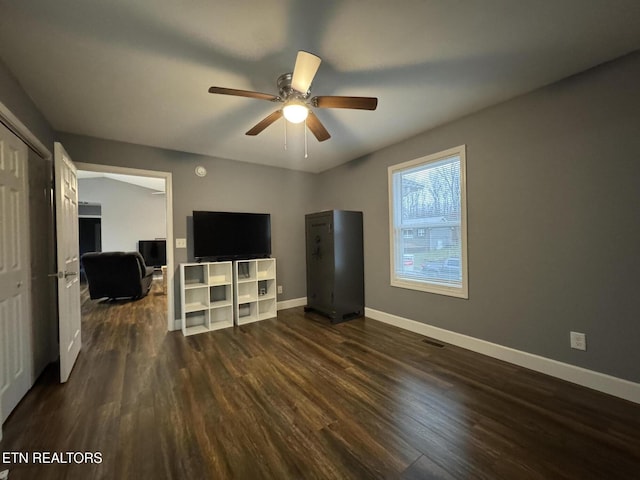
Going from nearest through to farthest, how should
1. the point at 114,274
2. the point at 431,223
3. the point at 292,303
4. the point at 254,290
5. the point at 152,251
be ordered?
the point at 431,223 → the point at 254,290 → the point at 292,303 → the point at 114,274 → the point at 152,251

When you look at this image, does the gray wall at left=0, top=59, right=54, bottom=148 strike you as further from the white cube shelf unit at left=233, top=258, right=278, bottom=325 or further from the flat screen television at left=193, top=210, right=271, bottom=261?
the white cube shelf unit at left=233, top=258, right=278, bottom=325

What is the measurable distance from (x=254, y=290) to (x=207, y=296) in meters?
0.65

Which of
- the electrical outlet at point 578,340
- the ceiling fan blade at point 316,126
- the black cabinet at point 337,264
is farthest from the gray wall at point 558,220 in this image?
the ceiling fan blade at point 316,126

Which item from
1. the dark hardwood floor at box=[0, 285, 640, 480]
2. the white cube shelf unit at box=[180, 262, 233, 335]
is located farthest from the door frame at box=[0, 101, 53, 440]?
the white cube shelf unit at box=[180, 262, 233, 335]

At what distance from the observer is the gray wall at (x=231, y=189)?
3049mm

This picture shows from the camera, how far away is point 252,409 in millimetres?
1763

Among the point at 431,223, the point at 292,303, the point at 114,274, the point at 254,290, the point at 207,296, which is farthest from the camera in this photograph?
the point at 114,274

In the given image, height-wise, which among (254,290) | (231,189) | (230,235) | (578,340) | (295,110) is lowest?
(578,340)

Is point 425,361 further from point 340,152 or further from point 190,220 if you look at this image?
point 190,220

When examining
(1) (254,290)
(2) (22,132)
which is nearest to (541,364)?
(1) (254,290)

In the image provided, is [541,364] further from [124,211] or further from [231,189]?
[124,211]

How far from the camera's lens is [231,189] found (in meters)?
3.85

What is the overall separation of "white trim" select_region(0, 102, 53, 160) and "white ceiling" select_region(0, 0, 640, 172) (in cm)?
34

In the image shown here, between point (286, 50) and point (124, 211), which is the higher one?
point (286, 50)
